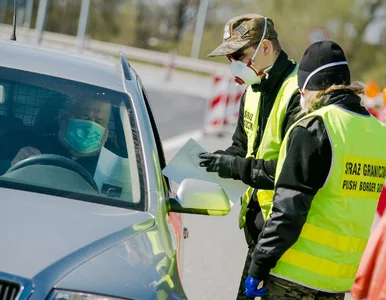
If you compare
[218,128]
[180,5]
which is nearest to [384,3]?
[180,5]

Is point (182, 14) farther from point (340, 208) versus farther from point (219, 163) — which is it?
point (340, 208)

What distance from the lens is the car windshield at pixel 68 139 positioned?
12.6 feet

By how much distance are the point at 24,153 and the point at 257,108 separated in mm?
1164

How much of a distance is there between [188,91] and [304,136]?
29.4 meters

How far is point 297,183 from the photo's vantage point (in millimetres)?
3465

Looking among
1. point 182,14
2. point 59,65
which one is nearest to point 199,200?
point 59,65

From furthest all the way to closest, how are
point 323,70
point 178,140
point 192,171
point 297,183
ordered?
1. point 178,140
2. point 192,171
3. point 323,70
4. point 297,183

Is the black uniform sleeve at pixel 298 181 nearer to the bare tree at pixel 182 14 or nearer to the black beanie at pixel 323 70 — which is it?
the black beanie at pixel 323 70

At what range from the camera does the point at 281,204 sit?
350cm

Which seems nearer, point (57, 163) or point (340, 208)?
point (340, 208)

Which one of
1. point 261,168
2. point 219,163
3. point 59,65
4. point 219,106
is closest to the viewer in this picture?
point 261,168

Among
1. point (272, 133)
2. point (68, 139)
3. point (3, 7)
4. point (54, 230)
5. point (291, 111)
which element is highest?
point (291, 111)

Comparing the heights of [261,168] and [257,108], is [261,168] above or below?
below

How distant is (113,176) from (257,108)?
838 mm
